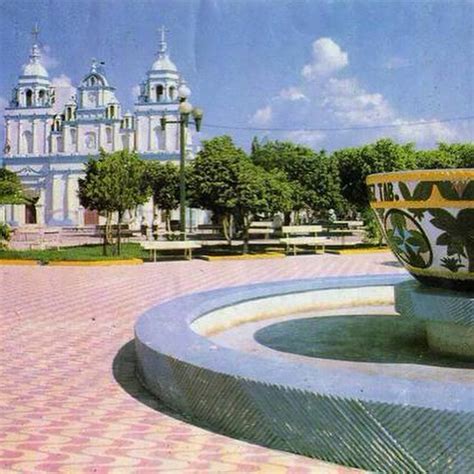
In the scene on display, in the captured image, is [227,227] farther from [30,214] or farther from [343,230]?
[30,214]

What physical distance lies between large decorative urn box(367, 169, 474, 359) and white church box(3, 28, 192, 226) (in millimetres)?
49173

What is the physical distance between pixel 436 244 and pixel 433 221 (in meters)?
0.17

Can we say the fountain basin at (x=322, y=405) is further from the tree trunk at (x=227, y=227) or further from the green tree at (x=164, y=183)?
the green tree at (x=164, y=183)

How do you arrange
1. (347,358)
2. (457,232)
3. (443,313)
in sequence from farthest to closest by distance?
(347,358) → (443,313) → (457,232)

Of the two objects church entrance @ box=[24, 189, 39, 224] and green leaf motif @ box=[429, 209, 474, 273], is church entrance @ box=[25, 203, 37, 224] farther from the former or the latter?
green leaf motif @ box=[429, 209, 474, 273]

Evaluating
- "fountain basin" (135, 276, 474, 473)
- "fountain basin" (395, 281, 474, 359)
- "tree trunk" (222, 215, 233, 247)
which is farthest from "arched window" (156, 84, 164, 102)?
"fountain basin" (135, 276, 474, 473)

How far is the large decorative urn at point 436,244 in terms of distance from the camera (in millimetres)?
4535

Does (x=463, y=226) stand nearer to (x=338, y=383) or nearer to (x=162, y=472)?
(x=338, y=383)

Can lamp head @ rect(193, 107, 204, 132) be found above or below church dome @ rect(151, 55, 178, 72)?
below

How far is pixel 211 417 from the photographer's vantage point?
13.0ft

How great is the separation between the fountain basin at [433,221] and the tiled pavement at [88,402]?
1.93 m

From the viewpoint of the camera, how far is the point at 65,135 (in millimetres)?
57094

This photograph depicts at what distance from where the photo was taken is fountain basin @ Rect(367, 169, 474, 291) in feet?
14.8

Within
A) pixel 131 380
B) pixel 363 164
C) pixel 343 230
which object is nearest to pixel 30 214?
pixel 363 164
